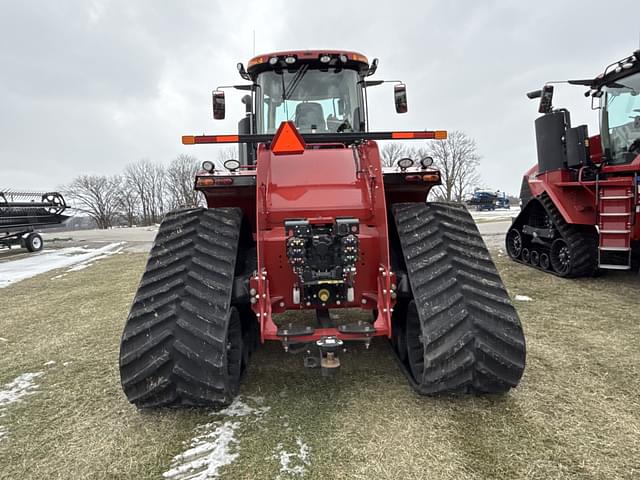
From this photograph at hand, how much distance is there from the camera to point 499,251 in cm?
1100

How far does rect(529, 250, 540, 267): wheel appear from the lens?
27.7ft

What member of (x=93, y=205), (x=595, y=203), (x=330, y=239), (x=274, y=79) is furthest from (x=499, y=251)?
(x=93, y=205)

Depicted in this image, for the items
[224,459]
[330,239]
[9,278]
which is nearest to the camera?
[224,459]

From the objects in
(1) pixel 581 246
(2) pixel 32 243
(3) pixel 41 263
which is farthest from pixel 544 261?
(2) pixel 32 243

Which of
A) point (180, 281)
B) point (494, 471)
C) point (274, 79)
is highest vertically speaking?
point (274, 79)

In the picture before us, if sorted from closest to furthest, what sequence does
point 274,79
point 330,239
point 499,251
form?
point 330,239 → point 274,79 → point 499,251

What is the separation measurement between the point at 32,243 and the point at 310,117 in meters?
15.3

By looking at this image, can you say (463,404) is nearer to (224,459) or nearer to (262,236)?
(224,459)

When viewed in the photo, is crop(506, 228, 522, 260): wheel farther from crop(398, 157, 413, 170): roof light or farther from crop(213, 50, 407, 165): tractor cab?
crop(398, 157, 413, 170): roof light

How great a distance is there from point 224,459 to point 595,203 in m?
6.73

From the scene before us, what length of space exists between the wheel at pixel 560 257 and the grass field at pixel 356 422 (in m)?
3.19

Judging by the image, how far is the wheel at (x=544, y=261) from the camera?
7.99 metres

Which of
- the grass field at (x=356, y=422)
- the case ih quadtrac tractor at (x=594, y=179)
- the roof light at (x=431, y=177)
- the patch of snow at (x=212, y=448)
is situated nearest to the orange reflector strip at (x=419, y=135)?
the roof light at (x=431, y=177)

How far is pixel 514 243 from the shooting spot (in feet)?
31.0
